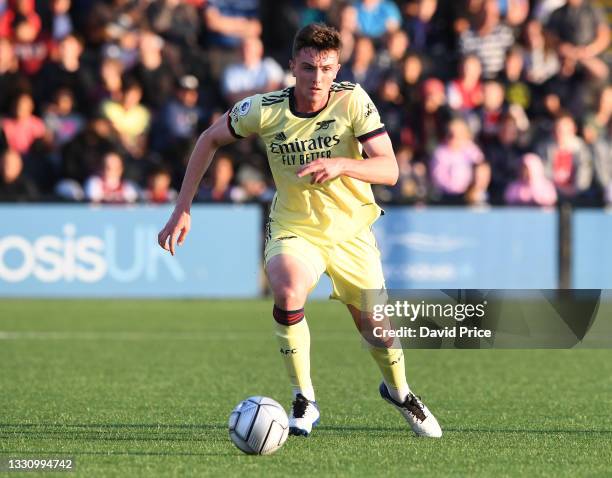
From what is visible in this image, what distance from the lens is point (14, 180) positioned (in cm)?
1605

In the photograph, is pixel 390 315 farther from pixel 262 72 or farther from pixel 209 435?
pixel 262 72

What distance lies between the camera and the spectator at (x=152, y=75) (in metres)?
17.4

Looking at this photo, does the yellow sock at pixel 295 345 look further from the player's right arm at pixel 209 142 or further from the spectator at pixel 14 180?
the spectator at pixel 14 180

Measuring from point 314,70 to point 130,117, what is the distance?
10736 mm

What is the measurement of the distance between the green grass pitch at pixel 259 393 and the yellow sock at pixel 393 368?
0.69 feet

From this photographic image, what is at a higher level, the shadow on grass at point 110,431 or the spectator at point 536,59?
the shadow on grass at point 110,431

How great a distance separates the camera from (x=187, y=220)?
6.86 m

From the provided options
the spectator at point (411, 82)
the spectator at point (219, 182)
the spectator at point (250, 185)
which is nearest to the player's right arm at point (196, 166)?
the spectator at point (219, 182)

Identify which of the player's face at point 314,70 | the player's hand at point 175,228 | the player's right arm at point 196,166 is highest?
the player's face at point 314,70

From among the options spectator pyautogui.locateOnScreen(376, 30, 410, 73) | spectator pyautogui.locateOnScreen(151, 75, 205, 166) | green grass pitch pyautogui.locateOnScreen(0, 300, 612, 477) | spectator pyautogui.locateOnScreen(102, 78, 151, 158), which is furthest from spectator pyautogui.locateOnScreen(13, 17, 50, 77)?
spectator pyautogui.locateOnScreen(376, 30, 410, 73)

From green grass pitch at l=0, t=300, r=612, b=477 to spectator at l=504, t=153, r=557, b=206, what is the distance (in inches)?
146

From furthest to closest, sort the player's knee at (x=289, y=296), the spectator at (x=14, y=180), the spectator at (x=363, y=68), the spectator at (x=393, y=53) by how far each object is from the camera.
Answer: the spectator at (x=393, y=53) < the spectator at (x=363, y=68) < the spectator at (x=14, y=180) < the player's knee at (x=289, y=296)

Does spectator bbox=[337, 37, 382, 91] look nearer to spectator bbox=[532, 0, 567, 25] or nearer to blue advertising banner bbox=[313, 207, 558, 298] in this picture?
blue advertising banner bbox=[313, 207, 558, 298]

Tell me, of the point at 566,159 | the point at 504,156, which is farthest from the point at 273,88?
the point at 566,159
